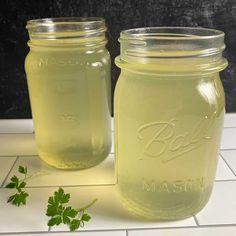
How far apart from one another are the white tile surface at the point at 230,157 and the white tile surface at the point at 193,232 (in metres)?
0.21

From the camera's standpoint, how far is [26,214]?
2.03ft

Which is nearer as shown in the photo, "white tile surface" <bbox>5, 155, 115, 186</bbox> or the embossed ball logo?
the embossed ball logo

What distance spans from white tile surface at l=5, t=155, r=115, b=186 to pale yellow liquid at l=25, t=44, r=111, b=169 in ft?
0.05

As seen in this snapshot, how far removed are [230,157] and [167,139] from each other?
0.31 metres

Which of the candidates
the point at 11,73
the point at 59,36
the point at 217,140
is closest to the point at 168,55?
the point at 217,140

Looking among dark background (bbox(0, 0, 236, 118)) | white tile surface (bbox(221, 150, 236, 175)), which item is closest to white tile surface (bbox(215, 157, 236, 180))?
white tile surface (bbox(221, 150, 236, 175))

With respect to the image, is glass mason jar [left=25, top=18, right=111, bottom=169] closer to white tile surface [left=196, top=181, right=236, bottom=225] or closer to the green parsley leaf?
the green parsley leaf

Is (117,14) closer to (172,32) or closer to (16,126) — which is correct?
(172,32)

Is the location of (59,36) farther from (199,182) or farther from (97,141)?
(199,182)

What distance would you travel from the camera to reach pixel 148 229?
1.90 ft

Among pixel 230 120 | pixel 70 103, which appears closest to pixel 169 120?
pixel 70 103

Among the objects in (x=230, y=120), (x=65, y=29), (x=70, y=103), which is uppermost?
(x=65, y=29)

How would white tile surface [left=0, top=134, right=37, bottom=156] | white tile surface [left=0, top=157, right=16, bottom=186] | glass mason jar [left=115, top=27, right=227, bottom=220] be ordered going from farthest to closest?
white tile surface [left=0, top=134, right=37, bottom=156]
white tile surface [left=0, top=157, right=16, bottom=186]
glass mason jar [left=115, top=27, right=227, bottom=220]

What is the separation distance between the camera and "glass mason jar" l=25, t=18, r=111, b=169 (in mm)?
717
